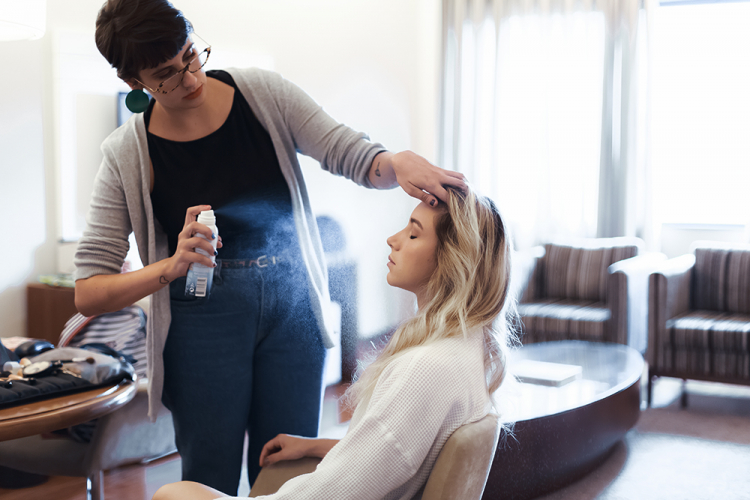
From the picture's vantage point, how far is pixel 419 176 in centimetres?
108

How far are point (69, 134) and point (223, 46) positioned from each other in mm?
1010

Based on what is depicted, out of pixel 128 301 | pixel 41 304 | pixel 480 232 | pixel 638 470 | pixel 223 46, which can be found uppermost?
pixel 223 46

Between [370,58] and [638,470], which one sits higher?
[370,58]

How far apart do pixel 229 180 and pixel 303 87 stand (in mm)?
2939

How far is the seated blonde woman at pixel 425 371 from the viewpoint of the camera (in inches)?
32.8

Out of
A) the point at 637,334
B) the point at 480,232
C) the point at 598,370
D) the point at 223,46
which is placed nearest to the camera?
the point at 480,232

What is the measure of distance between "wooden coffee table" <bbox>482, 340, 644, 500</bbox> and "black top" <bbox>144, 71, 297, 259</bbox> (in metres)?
0.90

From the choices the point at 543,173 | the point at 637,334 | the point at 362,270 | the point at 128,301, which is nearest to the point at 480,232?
the point at 128,301

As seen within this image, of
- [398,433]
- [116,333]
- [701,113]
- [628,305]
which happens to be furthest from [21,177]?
[701,113]

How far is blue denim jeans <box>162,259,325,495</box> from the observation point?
4.04ft

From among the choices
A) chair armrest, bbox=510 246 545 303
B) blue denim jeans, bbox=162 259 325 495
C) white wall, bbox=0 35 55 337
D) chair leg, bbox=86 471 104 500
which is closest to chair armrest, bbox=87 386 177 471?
chair leg, bbox=86 471 104 500

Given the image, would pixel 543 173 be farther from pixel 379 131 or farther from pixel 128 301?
pixel 128 301

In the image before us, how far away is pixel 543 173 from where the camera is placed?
4.76m

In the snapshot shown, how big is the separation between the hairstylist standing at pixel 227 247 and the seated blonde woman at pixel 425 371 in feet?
0.45
